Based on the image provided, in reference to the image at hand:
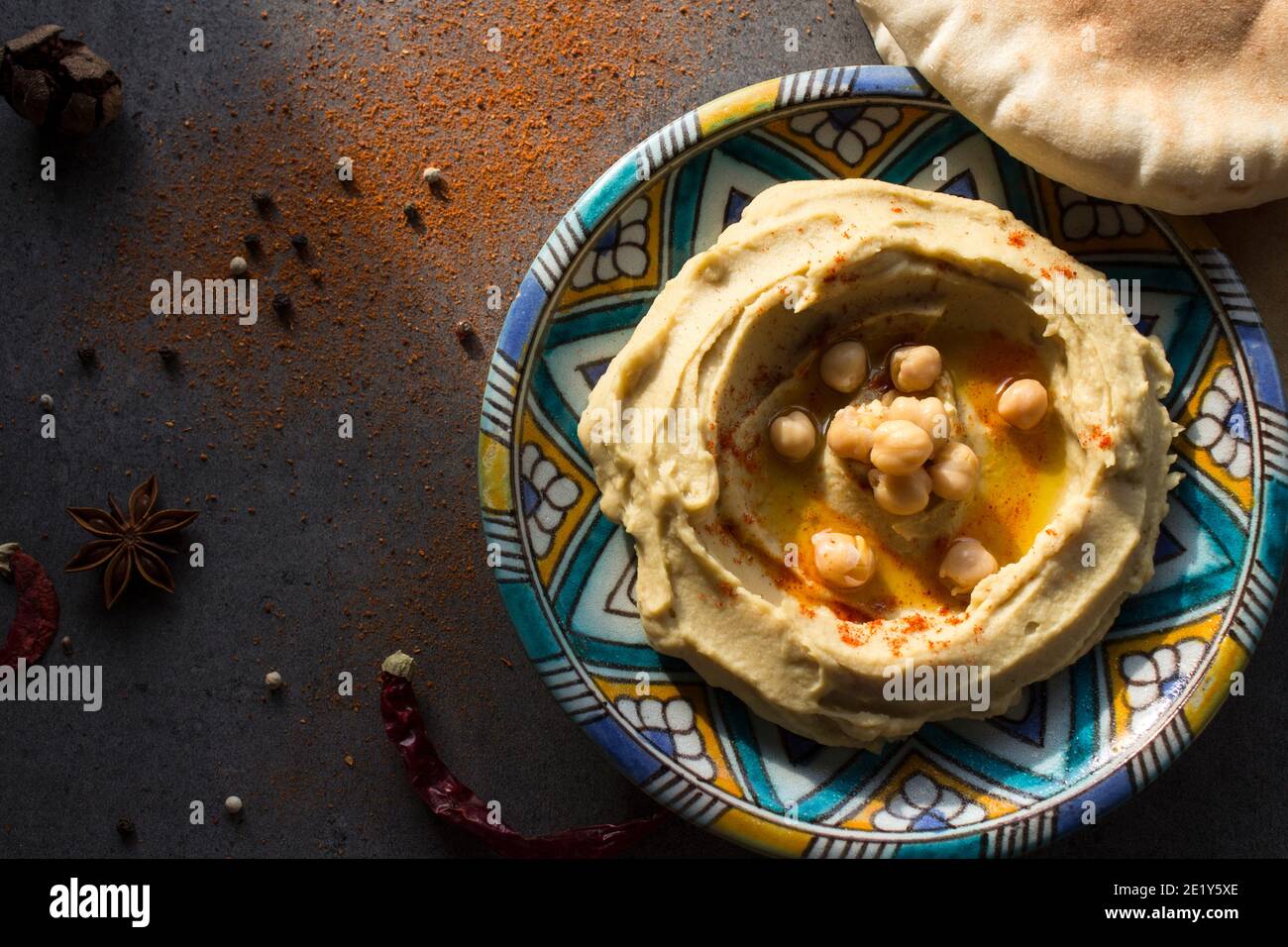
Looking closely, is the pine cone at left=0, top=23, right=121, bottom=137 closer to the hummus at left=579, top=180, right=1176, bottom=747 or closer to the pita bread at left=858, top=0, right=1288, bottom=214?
the hummus at left=579, top=180, right=1176, bottom=747

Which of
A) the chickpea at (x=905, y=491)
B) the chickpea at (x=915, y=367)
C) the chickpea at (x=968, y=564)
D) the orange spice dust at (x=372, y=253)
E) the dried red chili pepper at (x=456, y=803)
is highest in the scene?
the orange spice dust at (x=372, y=253)

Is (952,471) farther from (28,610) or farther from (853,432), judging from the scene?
(28,610)

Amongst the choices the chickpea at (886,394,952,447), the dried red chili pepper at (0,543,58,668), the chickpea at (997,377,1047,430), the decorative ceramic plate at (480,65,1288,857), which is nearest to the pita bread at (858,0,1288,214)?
the decorative ceramic plate at (480,65,1288,857)

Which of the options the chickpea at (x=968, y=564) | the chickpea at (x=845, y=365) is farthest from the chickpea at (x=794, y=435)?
the chickpea at (x=968, y=564)

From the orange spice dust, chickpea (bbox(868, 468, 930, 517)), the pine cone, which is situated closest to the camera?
chickpea (bbox(868, 468, 930, 517))

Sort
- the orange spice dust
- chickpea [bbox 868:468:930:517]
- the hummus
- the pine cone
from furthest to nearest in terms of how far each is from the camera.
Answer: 1. the orange spice dust
2. the pine cone
3. chickpea [bbox 868:468:930:517]
4. the hummus

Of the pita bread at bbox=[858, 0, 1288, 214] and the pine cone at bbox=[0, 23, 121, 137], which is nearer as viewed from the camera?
the pita bread at bbox=[858, 0, 1288, 214]

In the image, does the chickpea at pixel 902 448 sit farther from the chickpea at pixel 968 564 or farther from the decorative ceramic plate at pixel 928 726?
the decorative ceramic plate at pixel 928 726
